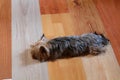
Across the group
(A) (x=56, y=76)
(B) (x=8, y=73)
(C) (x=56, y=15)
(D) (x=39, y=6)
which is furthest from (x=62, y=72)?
(D) (x=39, y=6)

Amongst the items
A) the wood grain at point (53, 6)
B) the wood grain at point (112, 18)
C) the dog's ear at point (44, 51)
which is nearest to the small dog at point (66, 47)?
the dog's ear at point (44, 51)

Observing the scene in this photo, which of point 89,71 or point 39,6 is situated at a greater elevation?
point 39,6

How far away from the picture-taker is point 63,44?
1.61m

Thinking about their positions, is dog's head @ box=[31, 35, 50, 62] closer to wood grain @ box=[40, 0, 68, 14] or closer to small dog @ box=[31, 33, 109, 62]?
small dog @ box=[31, 33, 109, 62]

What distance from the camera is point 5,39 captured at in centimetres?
175

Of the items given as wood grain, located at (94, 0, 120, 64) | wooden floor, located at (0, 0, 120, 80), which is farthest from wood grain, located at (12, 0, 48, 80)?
wood grain, located at (94, 0, 120, 64)

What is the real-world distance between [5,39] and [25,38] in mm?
140

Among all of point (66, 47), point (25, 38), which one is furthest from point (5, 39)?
point (66, 47)

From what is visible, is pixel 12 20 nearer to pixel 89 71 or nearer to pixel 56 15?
pixel 56 15

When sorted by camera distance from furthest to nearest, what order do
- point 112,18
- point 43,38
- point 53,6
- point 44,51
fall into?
point 53,6, point 112,18, point 43,38, point 44,51

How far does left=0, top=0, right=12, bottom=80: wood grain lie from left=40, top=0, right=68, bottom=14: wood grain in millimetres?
276

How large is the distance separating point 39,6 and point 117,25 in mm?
643

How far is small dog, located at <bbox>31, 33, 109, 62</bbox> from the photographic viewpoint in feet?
5.22

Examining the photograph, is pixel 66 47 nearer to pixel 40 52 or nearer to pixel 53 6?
pixel 40 52
